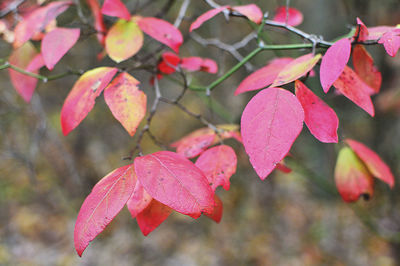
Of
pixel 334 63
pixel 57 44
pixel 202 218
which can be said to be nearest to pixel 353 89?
pixel 334 63

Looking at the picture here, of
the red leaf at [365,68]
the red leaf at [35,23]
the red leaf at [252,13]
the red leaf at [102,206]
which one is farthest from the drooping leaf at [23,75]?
the red leaf at [365,68]

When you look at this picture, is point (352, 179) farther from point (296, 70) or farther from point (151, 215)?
point (151, 215)

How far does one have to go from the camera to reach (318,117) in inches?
18.1

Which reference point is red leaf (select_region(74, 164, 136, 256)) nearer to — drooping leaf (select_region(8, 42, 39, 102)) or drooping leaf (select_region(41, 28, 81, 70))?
drooping leaf (select_region(41, 28, 81, 70))

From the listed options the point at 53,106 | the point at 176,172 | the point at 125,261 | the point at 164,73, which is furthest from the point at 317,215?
the point at 53,106

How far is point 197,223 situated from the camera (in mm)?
3512

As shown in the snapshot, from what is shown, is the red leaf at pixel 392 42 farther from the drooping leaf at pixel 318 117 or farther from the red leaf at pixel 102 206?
the red leaf at pixel 102 206

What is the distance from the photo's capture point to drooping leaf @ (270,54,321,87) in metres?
0.46

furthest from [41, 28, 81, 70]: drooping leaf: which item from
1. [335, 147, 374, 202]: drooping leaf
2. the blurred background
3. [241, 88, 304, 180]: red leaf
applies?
the blurred background

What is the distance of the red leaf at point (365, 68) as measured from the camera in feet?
1.99

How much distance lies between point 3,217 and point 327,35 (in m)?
3.91

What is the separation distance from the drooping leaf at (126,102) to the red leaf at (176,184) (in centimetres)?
9

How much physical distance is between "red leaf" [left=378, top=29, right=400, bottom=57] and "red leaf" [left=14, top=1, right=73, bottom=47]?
73cm

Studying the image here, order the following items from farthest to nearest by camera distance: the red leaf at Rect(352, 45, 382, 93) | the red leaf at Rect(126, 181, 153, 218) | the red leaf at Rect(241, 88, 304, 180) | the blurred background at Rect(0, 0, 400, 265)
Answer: the blurred background at Rect(0, 0, 400, 265) → the red leaf at Rect(352, 45, 382, 93) → the red leaf at Rect(126, 181, 153, 218) → the red leaf at Rect(241, 88, 304, 180)
